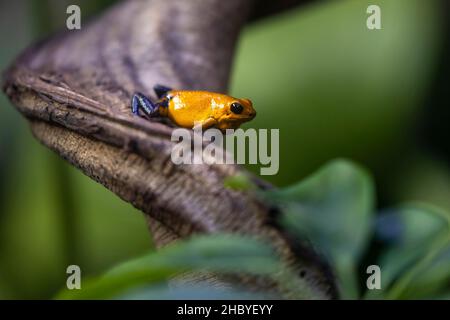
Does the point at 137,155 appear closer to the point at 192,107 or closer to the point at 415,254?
the point at 192,107

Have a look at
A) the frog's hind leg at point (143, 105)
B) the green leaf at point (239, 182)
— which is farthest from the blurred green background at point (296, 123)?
the green leaf at point (239, 182)

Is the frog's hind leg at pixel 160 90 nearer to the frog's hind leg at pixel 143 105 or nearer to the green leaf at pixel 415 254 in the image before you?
the frog's hind leg at pixel 143 105

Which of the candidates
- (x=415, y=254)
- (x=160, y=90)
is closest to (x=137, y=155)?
(x=160, y=90)

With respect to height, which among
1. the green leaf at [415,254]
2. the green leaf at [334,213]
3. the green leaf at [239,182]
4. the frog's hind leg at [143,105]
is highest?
the frog's hind leg at [143,105]

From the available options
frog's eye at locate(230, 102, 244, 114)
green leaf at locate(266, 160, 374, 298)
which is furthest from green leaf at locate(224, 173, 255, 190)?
frog's eye at locate(230, 102, 244, 114)

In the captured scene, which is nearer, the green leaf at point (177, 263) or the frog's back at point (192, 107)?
the green leaf at point (177, 263)

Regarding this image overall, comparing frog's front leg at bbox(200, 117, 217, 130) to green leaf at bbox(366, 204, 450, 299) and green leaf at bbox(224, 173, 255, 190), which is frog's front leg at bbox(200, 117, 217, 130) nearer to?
green leaf at bbox(224, 173, 255, 190)
